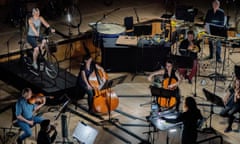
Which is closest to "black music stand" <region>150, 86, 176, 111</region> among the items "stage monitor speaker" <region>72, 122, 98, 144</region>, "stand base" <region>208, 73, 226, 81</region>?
"stage monitor speaker" <region>72, 122, 98, 144</region>

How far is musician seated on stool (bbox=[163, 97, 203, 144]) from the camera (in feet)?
29.6

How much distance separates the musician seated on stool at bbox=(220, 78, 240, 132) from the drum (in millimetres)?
4062

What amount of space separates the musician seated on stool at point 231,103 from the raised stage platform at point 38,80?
3.43 metres

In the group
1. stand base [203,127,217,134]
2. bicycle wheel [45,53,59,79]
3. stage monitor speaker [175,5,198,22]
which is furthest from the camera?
stage monitor speaker [175,5,198,22]

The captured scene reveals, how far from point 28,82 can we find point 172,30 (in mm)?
4587

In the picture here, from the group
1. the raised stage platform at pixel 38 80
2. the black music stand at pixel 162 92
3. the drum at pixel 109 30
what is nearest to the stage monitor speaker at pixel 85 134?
the black music stand at pixel 162 92

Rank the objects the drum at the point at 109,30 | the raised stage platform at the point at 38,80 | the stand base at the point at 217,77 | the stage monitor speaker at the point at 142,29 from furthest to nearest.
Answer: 1. the drum at the point at 109,30
2. the stand base at the point at 217,77
3. the stage monitor speaker at the point at 142,29
4. the raised stage platform at the point at 38,80

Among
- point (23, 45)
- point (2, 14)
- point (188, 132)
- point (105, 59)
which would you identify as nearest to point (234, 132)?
point (188, 132)

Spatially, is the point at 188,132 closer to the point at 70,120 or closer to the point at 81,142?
the point at 81,142

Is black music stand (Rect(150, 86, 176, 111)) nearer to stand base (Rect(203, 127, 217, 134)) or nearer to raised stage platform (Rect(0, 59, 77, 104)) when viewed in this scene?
stand base (Rect(203, 127, 217, 134))

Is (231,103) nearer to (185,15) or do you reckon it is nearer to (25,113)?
(185,15)

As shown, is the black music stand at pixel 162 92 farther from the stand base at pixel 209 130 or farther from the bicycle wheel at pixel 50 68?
the bicycle wheel at pixel 50 68

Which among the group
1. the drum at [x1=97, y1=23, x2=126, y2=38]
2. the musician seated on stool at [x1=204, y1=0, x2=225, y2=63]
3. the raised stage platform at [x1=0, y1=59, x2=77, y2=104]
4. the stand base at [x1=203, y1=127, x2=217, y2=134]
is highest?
the musician seated on stool at [x1=204, y1=0, x2=225, y2=63]

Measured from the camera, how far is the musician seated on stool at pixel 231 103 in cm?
1040
